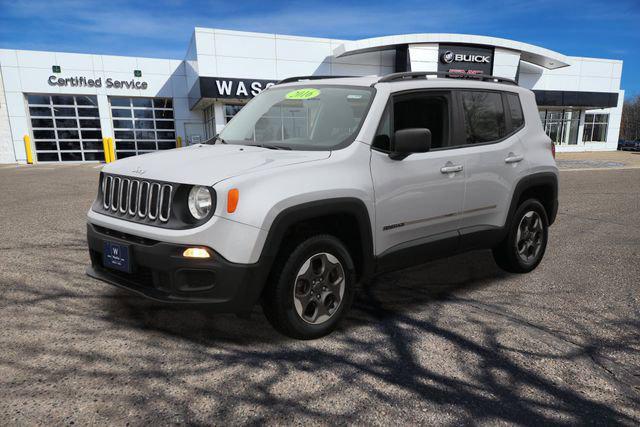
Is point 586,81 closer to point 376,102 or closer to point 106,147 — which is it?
point 106,147

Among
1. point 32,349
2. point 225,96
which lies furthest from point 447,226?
point 225,96

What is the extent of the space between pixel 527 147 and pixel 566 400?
2632mm

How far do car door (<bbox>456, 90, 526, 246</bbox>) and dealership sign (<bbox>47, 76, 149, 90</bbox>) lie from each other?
25784 millimetres

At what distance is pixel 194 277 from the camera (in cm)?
267

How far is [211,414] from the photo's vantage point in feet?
7.44

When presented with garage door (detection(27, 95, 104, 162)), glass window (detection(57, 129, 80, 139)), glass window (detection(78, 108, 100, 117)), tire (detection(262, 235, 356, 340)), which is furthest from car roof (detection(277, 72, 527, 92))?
glass window (detection(57, 129, 80, 139))

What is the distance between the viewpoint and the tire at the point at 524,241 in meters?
4.41

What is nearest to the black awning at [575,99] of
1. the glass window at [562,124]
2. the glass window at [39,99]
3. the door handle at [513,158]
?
the glass window at [562,124]

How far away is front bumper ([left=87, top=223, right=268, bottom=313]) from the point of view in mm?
2592

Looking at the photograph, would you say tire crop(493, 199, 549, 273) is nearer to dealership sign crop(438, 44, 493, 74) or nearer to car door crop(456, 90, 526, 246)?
car door crop(456, 90, 526, 246)

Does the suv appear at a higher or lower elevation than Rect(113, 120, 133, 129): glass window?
lower

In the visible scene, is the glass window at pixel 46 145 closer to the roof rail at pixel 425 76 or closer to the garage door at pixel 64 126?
the garage door at pixel 64 126

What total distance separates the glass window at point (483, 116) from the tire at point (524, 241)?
85 centimetres

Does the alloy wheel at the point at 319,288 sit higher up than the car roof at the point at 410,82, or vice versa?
the car roof at the point at 410,82
